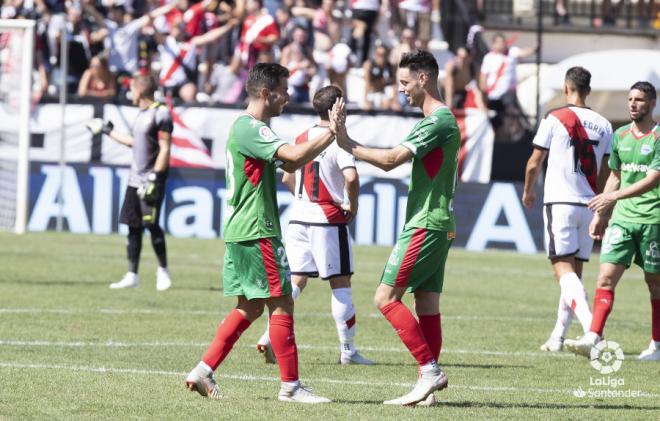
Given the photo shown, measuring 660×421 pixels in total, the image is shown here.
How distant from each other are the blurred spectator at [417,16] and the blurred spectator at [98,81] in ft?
20.9

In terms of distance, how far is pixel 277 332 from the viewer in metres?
8.43

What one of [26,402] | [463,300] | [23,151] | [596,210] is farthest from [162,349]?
[23,151]

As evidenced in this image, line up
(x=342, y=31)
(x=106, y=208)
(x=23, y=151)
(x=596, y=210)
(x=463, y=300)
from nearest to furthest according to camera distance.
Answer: (x=596, y=210) → (x=463, y=300) → (x=23, y=151) → (x=106, y=208) → (x=342, y=31)

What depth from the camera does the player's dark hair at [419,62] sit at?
867cm

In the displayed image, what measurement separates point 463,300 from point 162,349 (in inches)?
225

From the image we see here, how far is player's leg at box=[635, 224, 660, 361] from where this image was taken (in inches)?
439

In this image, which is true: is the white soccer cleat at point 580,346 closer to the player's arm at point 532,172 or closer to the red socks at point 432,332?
the player's arm at point 532,172

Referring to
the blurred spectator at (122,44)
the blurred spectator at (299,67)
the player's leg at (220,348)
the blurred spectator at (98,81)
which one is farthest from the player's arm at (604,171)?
the blurred spectator at (122,44)

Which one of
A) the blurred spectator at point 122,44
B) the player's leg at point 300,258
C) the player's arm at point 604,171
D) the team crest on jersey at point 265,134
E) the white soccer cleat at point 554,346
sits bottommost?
the white soccer cleat at point 554,346

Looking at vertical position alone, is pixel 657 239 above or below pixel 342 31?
below

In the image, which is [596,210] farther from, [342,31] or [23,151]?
[342,31]

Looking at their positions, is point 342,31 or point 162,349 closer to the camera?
point 162,349

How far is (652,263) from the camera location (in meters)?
11.2

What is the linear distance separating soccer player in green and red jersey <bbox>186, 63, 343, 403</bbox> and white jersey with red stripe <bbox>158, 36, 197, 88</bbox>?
17160mm
